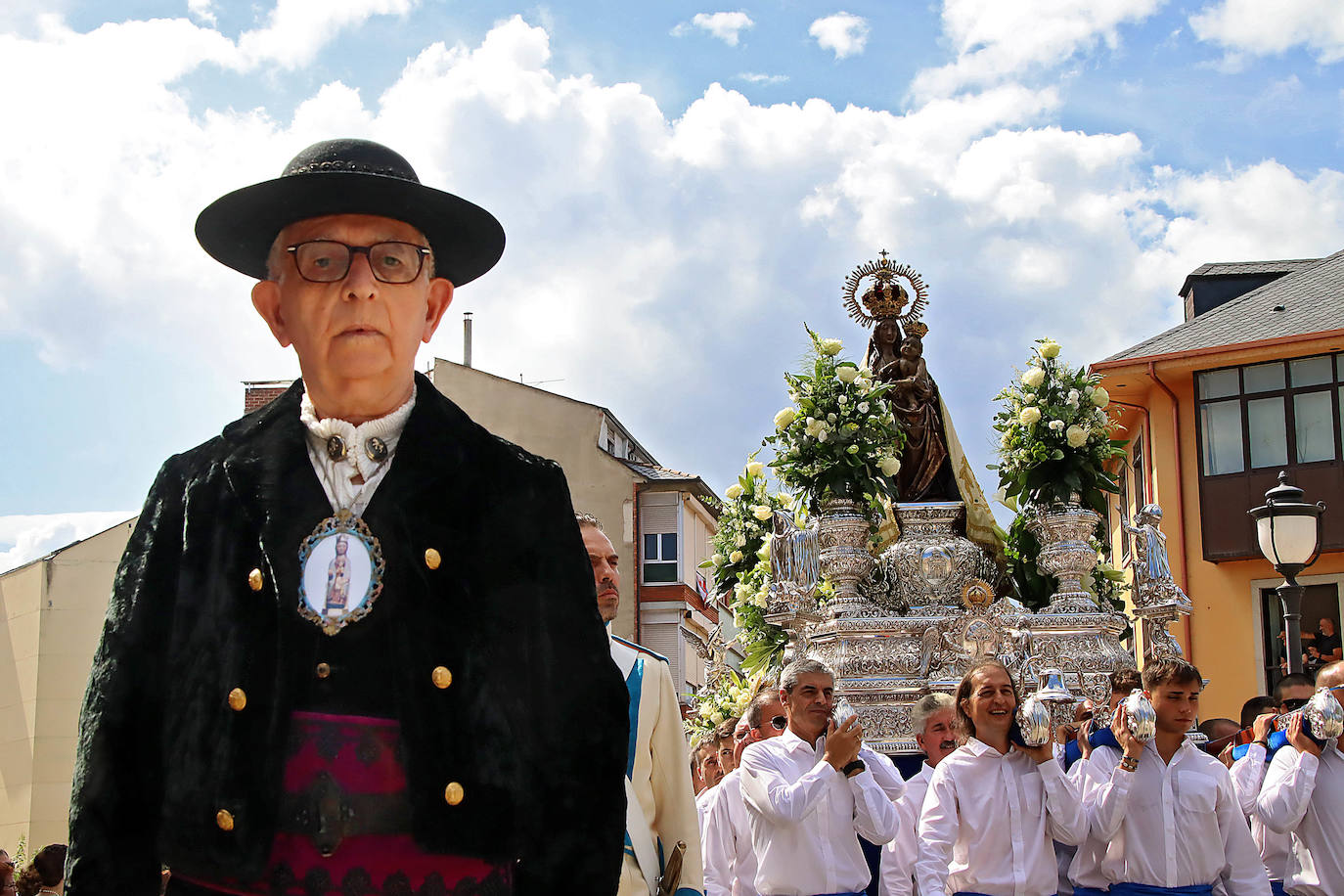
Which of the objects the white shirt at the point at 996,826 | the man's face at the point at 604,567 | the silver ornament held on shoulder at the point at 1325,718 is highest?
the man's face at the point at 604,567

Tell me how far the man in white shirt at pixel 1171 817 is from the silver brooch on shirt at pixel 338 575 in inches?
184

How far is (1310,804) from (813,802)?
2.77 metres

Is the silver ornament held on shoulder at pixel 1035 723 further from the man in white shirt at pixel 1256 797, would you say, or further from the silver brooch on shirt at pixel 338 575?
the silver brooch on shirt at pixel 338 575

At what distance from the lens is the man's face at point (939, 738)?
30.4 ft

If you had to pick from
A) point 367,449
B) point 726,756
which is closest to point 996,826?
point 726,756

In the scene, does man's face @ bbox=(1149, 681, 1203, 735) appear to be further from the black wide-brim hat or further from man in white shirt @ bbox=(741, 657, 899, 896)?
the black wide-brim hat

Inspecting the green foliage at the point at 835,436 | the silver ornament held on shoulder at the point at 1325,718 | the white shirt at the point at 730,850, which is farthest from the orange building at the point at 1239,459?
the white shirt at the point at 730,850

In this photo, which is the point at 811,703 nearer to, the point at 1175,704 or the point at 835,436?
the point at 1175,704

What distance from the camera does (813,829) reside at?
24.5ft

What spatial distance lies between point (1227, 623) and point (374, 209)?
85.6 feet

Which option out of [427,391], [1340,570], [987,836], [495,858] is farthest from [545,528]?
[1340,570]

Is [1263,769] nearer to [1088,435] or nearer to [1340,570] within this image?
[1088,435]

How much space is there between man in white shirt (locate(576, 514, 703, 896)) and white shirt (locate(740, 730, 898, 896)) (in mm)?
2470

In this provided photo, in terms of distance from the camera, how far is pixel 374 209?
3381 mm
